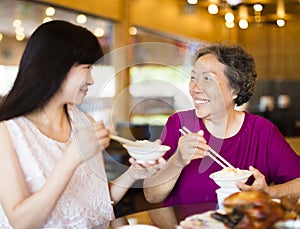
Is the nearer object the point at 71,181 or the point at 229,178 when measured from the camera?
the point at 229,178

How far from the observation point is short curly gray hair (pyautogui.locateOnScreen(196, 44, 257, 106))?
215 centimetres

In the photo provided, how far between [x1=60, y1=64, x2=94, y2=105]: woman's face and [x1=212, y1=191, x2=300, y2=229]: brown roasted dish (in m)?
0.69

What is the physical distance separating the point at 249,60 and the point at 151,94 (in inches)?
23.0

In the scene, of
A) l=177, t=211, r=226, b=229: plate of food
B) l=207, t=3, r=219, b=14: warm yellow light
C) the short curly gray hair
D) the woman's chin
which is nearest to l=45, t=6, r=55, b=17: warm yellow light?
the short curly gray hair

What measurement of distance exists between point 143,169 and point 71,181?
259 millimetres

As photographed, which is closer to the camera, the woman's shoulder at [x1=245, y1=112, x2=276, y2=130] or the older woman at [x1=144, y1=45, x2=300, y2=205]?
the older woman at [x1=144, y1=45, x2=300, y2=205]

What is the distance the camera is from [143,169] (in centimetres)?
165

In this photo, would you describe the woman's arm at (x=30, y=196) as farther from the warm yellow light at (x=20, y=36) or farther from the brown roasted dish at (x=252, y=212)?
the warm yellow light at (x=20, y=36)

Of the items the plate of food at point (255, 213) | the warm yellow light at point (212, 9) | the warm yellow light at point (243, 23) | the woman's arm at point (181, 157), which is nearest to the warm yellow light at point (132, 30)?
the warm yellow light at point (212, 9)

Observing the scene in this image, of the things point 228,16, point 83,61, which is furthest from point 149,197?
point 228,16

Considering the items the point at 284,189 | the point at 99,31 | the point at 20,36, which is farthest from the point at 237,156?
the point at 99,31

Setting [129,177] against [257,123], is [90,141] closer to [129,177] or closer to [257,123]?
[129,177]

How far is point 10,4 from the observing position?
4.62 meters

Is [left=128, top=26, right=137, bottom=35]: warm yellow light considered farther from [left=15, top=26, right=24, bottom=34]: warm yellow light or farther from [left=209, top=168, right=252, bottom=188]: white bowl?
[left=209, top=168, right=252, bottom=188]: white bowl
